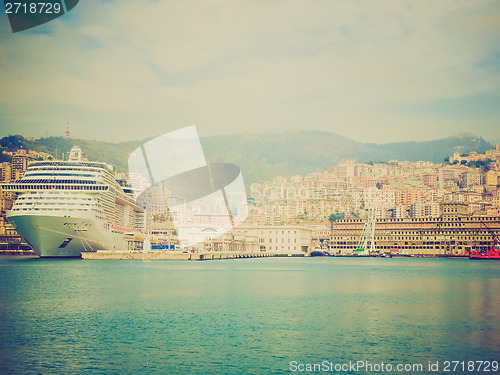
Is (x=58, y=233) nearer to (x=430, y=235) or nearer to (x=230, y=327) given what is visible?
(x=230, y=327)

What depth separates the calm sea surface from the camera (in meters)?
13.2

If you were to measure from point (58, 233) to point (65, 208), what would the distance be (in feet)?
7.31

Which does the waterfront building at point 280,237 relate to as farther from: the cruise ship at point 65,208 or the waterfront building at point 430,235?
the cruise ship at point 65,208

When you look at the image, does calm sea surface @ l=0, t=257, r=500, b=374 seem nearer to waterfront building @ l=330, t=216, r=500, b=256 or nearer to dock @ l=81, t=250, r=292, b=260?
dock @ l=81, t=250, r=292, b=260

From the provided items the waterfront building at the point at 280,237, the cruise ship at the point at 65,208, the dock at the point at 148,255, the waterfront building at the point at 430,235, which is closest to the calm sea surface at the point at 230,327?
the cruise ship at the point at 65,208

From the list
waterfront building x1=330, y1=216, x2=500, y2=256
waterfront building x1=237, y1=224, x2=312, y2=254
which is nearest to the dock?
waterfront building x1=237, y1=224, x2=312, y2=254

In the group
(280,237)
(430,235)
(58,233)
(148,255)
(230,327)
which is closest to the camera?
(230,327)

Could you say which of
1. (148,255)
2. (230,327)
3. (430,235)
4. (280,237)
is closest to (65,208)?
(148,255)

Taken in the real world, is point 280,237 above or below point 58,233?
below

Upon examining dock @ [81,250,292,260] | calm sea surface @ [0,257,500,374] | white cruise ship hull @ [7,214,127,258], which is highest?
white cruise ship hull @ [7,214,127,258]

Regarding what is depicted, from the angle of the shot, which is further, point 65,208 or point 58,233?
point 65,208

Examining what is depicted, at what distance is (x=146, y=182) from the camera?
128 meters

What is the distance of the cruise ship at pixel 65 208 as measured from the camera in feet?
152

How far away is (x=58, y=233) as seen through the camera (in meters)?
46.9
